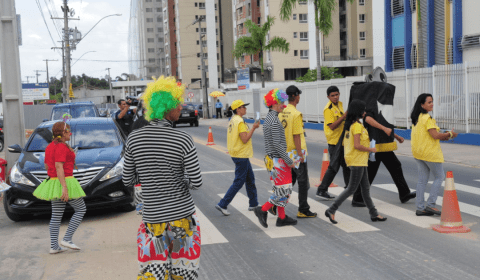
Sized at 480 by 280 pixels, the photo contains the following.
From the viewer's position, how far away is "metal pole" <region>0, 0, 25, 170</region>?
11.4m

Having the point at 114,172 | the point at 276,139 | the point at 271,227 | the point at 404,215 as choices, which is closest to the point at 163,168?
the point at 276,139

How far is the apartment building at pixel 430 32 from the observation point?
26312mm

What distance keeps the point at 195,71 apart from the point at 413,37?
8214 centimetres

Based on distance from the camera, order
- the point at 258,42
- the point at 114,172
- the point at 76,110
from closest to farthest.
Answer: the point at 114,172 < the point at 76,110 < the point at 258,42

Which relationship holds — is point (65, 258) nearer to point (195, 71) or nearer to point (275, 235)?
point (275, 235)

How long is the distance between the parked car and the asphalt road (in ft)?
32.9

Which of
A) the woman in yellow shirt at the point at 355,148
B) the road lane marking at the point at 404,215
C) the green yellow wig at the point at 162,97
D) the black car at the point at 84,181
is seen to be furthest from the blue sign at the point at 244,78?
the green yellow wig at the point at 162,97

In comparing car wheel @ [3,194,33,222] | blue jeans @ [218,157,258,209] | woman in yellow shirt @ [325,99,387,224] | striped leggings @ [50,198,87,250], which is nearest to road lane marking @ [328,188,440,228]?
woman in yellow shirt @ [325,99,387,224]

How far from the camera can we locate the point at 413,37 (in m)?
31.3

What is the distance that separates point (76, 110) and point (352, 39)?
64463mm

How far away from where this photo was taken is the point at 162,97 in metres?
3.78

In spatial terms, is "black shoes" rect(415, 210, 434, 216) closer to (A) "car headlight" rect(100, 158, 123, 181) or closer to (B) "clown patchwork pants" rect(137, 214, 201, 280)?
(A) "car headlight" rect(100, 158, 123, 181)

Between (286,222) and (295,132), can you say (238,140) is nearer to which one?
(295,132)

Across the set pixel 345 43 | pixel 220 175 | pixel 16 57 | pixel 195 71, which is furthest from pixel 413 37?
pixel 195 71
